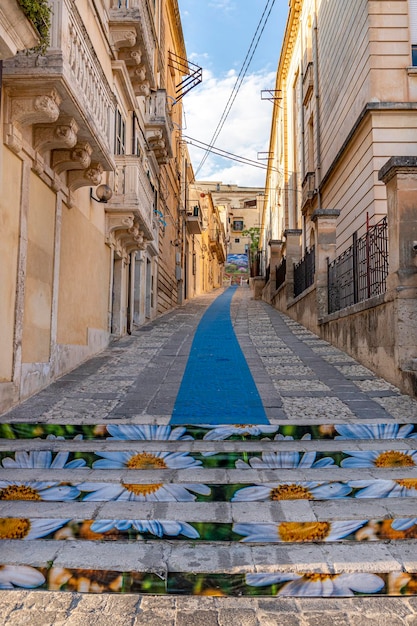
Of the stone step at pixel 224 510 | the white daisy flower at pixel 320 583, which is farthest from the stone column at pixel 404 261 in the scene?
the white daisy flower at pixel 320 583

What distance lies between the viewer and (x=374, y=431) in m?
4.75

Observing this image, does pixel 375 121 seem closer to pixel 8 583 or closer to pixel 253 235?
pixel 8 583

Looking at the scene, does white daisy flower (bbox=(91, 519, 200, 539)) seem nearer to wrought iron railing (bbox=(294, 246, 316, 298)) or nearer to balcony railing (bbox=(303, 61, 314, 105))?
wrought iron railing (bbox=(294, 246, 316, 298))

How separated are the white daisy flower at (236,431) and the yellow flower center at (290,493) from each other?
89cm

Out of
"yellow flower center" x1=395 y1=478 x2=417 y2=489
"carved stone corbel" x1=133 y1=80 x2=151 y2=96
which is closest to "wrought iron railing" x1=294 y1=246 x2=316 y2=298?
"carved stone corbel" x1=133 y1=80 x2=151 y2=96

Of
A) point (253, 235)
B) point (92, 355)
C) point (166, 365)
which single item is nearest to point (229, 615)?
point (166, 365)

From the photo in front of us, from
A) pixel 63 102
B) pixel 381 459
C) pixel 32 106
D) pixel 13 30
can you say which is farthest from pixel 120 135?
pixel 381 459

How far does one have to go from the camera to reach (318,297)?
11.3 meters

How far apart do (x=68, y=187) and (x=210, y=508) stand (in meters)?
5.95

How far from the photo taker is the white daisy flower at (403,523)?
3.30 metres

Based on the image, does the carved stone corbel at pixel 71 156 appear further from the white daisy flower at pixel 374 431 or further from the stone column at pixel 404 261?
the white daisy flower at pixel 374 431

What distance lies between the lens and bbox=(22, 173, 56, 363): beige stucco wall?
20.7 feet

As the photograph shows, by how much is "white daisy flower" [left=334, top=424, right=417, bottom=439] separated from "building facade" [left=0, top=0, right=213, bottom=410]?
12.2ft

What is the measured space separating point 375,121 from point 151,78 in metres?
6.37
